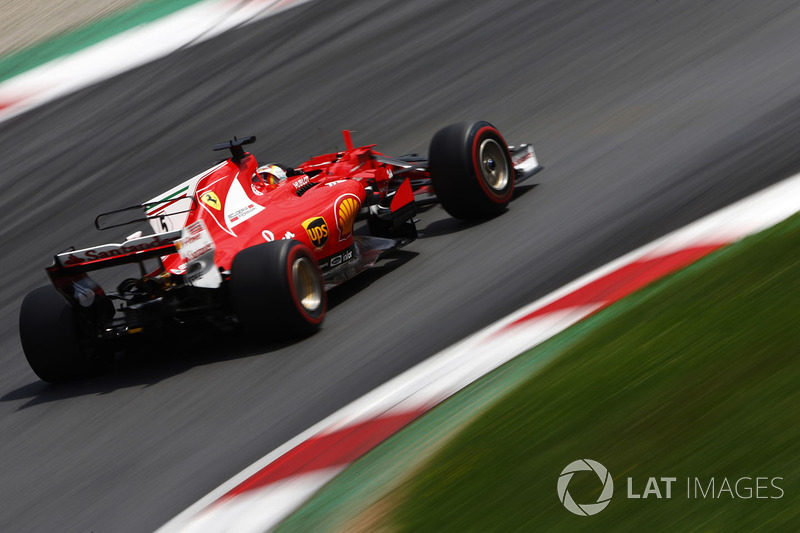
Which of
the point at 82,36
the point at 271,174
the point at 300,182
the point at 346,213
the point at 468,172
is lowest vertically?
the point at 468,172

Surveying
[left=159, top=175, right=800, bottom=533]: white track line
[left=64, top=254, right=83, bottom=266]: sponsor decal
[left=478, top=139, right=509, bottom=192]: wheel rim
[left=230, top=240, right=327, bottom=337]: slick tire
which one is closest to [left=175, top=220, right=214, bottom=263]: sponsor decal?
[left=230, top=240, right=327, bottom=337]: slick tire

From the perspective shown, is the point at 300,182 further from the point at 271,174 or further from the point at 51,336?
the point at 51,336

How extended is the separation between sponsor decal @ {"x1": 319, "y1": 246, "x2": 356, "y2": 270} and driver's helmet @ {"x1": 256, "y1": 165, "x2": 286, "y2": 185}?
3.64 feet

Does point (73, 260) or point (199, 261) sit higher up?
point (73, 260)

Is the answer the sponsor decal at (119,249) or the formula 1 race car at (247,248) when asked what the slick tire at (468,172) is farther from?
the sponsor decal at (119,249)

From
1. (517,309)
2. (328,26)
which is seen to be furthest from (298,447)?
(328,26)

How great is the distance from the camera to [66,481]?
17.6 feet

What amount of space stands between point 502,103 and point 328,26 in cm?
408

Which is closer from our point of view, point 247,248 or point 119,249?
point 247,248

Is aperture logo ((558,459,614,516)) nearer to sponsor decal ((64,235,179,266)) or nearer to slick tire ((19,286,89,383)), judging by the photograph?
sponsor decal ((64,235,179,266))

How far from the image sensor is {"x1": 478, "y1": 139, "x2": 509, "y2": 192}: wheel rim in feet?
26.3

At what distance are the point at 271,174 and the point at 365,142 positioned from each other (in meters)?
3.17

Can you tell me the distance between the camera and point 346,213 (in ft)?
24.3

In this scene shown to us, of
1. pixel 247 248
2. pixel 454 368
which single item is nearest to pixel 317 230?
pixel 247 248
